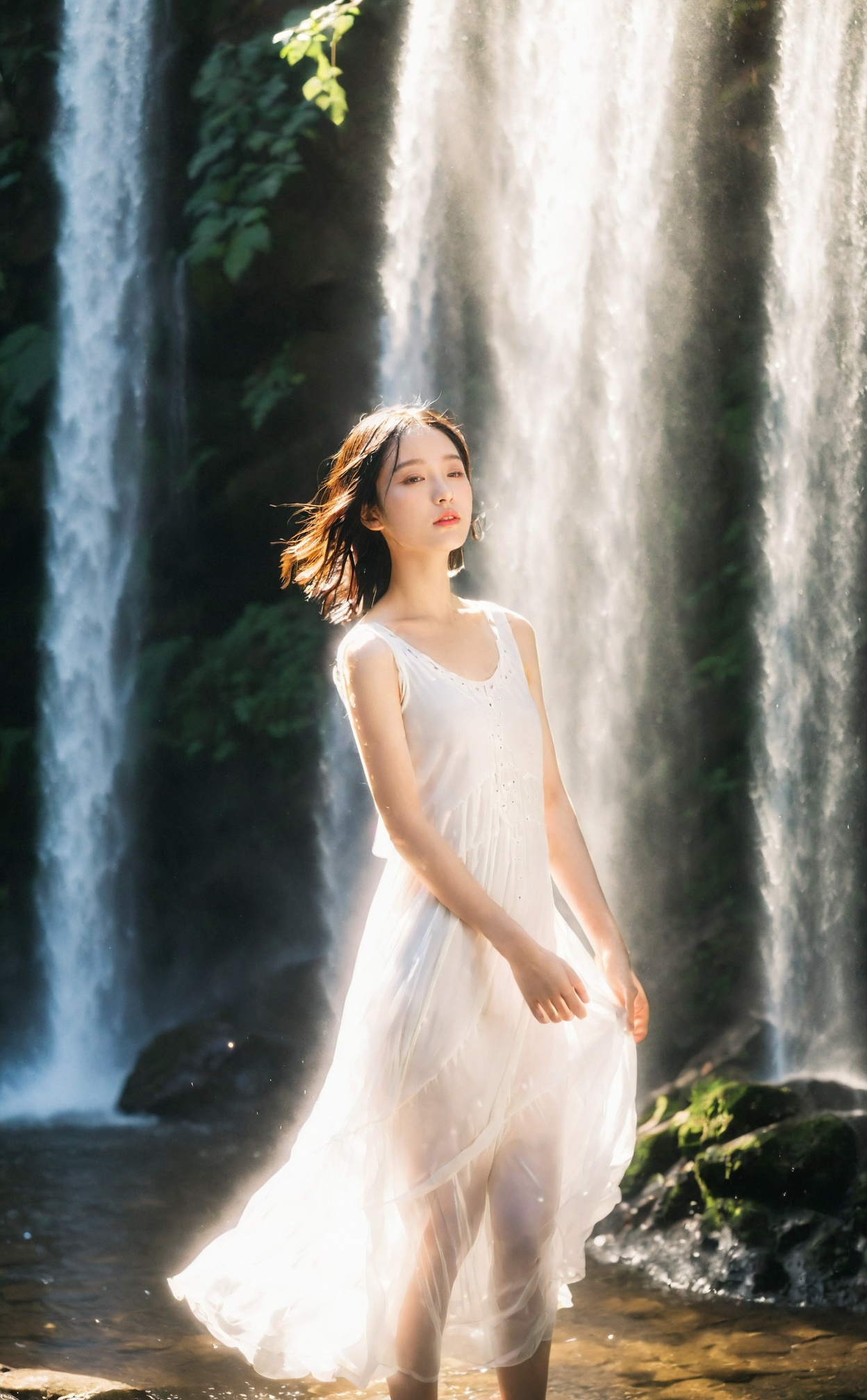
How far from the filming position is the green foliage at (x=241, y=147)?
26.8ft

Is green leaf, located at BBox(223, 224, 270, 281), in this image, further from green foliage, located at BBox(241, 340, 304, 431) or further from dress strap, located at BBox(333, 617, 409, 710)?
dress strap, located at BBox(333, 617, 409, 710)

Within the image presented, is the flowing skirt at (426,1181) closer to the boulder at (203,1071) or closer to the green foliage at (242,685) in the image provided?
the boulder at (203,1071)

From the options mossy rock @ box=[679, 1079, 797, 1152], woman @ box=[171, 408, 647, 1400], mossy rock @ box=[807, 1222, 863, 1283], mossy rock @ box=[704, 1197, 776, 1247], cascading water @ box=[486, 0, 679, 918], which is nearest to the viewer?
woman @ box=[171, 408, 647, 1400]

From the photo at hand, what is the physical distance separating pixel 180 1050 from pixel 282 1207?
4.96 meters

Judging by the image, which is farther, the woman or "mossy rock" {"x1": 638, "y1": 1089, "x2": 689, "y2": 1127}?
"mossy rock" {"x1": 638, "y1": 1089, "x2": 689, "y2": 1127}

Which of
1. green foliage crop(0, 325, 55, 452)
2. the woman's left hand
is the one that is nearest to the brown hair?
the woman's left hand

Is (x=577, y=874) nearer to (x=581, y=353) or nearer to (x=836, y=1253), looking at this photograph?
(x=836, y=1253)

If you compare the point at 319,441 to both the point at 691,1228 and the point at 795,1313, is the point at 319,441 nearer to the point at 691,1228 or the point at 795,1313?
the point at 691,1228

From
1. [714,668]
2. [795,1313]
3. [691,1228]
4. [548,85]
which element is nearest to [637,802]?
[714,668]

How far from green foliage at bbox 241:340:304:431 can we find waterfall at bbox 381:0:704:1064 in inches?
58.4

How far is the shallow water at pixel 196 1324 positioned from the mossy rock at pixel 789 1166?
478 mm

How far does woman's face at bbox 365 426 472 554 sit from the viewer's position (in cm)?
236

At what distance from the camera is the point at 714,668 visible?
265 inches

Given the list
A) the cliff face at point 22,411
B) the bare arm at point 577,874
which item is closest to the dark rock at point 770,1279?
the bare arm at point 577,874
